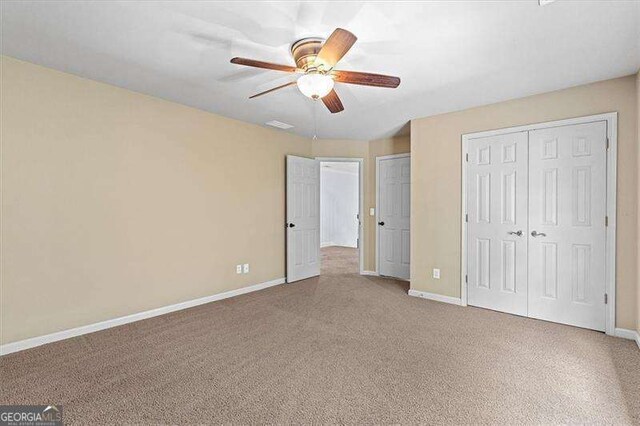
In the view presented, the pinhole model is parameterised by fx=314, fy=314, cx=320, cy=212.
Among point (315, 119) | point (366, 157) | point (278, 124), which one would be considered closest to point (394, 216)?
point (366, 157)

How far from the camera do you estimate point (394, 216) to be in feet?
17.9

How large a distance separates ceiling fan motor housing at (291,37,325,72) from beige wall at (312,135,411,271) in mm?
3271

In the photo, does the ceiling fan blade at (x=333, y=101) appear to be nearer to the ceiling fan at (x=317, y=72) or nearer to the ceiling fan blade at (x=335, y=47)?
the ceiling fan at (x=317, y=72)

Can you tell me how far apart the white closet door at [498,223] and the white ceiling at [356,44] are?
25.1 inches

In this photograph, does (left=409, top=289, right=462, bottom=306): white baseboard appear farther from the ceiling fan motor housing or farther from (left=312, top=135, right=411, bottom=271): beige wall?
the ceiling fan motor housing

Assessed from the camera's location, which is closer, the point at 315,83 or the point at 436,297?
the point at 315,83

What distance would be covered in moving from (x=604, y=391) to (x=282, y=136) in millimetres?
4572

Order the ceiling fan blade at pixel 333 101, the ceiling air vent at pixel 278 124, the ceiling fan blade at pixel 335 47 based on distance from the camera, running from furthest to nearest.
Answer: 1. the ceiling air vent at pixel 278 124
2. the ceiling fan blade at pixel 333 101
3. the ceiling fan blade at pixel 335 47

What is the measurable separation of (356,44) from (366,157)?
338cm

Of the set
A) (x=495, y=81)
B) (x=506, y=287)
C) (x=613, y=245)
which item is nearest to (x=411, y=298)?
(x=506, y=287)

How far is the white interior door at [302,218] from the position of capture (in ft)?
16.7

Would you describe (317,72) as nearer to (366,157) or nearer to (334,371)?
(334,371)

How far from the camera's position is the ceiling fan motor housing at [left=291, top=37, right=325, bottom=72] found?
2215mm

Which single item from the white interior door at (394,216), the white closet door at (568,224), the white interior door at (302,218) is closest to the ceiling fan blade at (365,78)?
the white closet door at (568,224)
